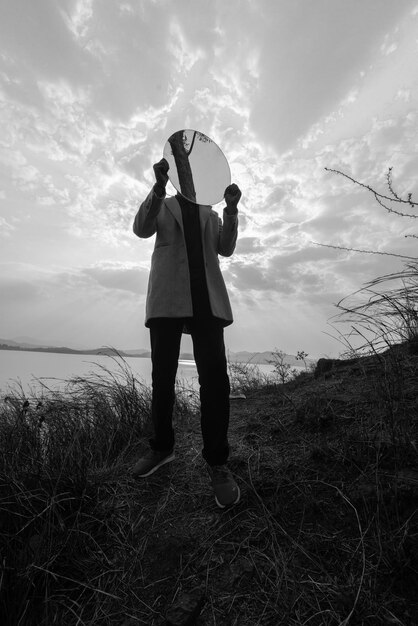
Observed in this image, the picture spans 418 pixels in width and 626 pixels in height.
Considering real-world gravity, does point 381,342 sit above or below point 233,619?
above

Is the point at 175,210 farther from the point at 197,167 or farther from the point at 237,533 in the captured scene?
the point at 237,533

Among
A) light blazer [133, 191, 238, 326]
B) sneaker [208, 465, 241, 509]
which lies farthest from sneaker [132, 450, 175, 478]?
light blazer [133, 191, 238, 326]

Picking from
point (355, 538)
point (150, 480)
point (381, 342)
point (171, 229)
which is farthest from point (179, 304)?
point (355, 538)

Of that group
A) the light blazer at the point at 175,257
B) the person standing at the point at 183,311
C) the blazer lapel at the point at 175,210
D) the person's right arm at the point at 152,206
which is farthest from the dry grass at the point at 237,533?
the blazer lapel at the point at 175,210

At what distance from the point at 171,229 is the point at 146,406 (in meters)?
1.88

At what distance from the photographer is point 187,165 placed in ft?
8.54

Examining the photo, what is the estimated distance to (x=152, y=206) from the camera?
203cm

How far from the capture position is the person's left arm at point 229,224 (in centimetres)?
212

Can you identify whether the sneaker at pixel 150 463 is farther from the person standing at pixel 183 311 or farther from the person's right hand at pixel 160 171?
the person's right hand at pixel 160 171

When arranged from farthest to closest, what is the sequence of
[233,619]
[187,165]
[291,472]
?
[187,165]
[291,472]
[233,619]

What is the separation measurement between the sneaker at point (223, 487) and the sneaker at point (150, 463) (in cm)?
42

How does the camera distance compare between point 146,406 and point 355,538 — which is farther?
point 146,406

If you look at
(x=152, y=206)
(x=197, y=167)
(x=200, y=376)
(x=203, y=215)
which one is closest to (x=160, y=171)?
(x=152, y=206)

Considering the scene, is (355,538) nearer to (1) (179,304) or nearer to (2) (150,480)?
(2) (150,480)
